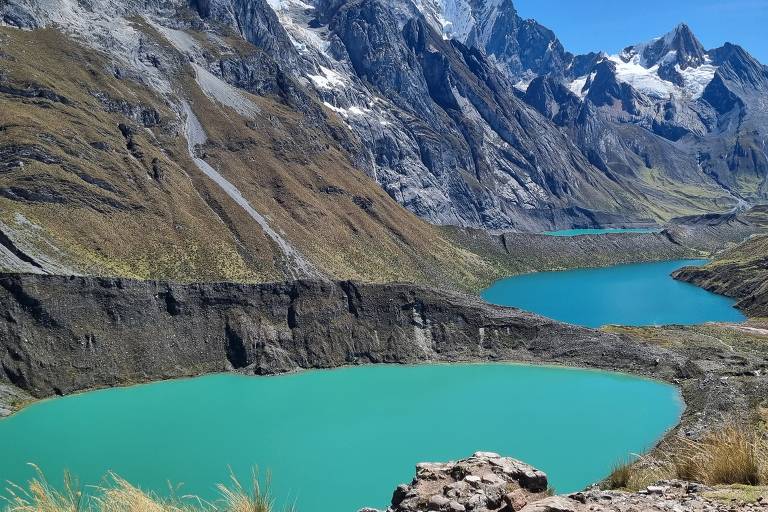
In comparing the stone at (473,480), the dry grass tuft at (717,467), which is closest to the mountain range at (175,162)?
the stone at (473,480)

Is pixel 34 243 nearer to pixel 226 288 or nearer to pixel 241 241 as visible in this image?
pixel 226 288

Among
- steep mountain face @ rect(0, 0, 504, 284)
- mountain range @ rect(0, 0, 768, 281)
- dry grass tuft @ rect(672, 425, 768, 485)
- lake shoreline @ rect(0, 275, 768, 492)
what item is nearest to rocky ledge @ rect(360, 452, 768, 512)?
dry grass tuft @ rect(672, 425, 768, 485)

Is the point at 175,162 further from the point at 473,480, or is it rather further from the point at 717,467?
the point at 717,467

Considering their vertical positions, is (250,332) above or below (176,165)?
below

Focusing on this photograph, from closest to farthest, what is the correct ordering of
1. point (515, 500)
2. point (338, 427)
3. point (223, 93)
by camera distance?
point (515, 500), point (338, 427), point (223, 93)

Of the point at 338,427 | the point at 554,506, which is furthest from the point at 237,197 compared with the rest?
the point at 554,506

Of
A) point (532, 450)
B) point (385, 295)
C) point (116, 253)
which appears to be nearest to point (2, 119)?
point (116, 253)

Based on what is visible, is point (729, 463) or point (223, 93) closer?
point (729, 463)

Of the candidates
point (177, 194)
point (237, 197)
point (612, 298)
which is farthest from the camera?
point (612, 298)

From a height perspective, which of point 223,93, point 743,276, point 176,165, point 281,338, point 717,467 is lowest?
point 717,467

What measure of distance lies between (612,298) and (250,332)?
264 feet

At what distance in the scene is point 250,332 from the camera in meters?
76.1

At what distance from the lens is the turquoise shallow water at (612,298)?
365ft

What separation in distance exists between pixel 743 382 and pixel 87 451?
54.7m
